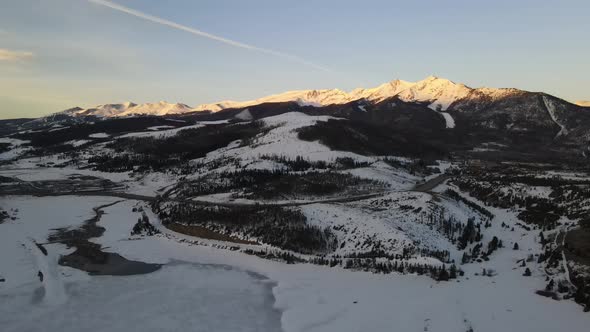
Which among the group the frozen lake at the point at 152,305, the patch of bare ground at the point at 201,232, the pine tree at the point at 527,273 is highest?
the pine tree at the point at 527,273

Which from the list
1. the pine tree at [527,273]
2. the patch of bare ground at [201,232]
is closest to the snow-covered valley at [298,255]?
the pine tree at [527,273]

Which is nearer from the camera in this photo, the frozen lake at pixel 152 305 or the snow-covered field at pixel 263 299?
the snow-covered field at pixel 263 299

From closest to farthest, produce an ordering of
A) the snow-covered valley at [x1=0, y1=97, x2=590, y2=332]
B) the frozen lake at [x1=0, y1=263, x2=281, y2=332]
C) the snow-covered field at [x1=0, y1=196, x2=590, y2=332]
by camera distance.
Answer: the snow-covered field at [x1=0, y1=196, x2=590, y2=332] < the frozen lake at [x1=0, y1=263, x2=281, y2=332] < the snow-covered valley at [x1=0, y1=97, x2=590, y2=332]

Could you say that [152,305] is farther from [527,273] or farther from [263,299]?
[527,273]

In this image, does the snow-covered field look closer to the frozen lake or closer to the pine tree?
the frozen lake

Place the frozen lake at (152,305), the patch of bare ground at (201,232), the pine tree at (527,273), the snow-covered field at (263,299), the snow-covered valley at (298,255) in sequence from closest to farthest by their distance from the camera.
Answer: the snow-covered field at (263,299), the frozen lake at (152,305), the snow-covered valley at (298,255), the pine tree at (527,273), the patch of bare ground at (201,232)

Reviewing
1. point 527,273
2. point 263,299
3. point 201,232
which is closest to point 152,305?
point 263,299

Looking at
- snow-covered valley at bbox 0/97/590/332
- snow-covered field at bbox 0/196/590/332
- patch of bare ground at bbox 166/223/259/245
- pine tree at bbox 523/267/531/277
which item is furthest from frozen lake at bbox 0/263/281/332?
pine tree at bbox 523/267/531/277

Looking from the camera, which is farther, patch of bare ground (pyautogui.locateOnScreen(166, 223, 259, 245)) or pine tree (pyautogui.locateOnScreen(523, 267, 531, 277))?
patch of bare ground (pyautogui.locateOnScreen(166, 223, 259, 245))

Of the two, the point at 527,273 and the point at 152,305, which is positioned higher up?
the point at 527,273

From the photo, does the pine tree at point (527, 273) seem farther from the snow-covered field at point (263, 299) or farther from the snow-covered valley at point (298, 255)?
the snow-covered field at point (263, 299)
